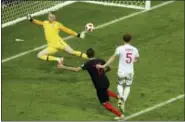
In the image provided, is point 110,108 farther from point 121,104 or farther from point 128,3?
point 128,3

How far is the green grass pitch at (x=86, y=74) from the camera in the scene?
18469mm

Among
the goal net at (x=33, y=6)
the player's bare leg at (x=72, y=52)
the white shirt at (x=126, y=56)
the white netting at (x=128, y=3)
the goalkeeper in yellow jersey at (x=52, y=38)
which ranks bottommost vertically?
the white netting at (x=128, y=3)

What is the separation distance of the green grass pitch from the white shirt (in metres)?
1.44

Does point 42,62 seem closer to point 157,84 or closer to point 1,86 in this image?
point 1,86

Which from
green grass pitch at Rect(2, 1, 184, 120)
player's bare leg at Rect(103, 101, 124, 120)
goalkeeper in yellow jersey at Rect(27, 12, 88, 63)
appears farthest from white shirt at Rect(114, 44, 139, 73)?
goalkeeper in yellow jersey at Rect(27, 12, 88, 63)

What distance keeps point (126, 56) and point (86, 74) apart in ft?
13.7

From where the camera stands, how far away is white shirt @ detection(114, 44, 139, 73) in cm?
1720

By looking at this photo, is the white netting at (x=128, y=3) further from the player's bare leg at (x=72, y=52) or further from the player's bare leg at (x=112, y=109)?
the player's bare leg at (x=112, y=109)

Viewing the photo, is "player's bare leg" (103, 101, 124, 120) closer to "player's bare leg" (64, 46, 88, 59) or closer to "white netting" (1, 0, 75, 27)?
"player's bare leg" (64, 46, 88, 59)

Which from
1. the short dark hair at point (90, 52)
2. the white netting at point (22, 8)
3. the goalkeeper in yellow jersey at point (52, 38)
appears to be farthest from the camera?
the white netting at point (22, 8)

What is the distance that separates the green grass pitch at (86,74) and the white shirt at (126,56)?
1444 millimetres

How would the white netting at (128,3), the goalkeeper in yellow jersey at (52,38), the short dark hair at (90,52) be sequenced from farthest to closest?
the white netting at (128,3) → the goalkeeper in yellow jersey at (52,38) → the short dark hair at (90,52)

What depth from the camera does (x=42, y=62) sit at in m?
22.4

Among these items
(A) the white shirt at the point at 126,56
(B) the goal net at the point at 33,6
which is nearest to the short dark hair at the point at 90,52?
(A) the white shirt at the point at 126,56
